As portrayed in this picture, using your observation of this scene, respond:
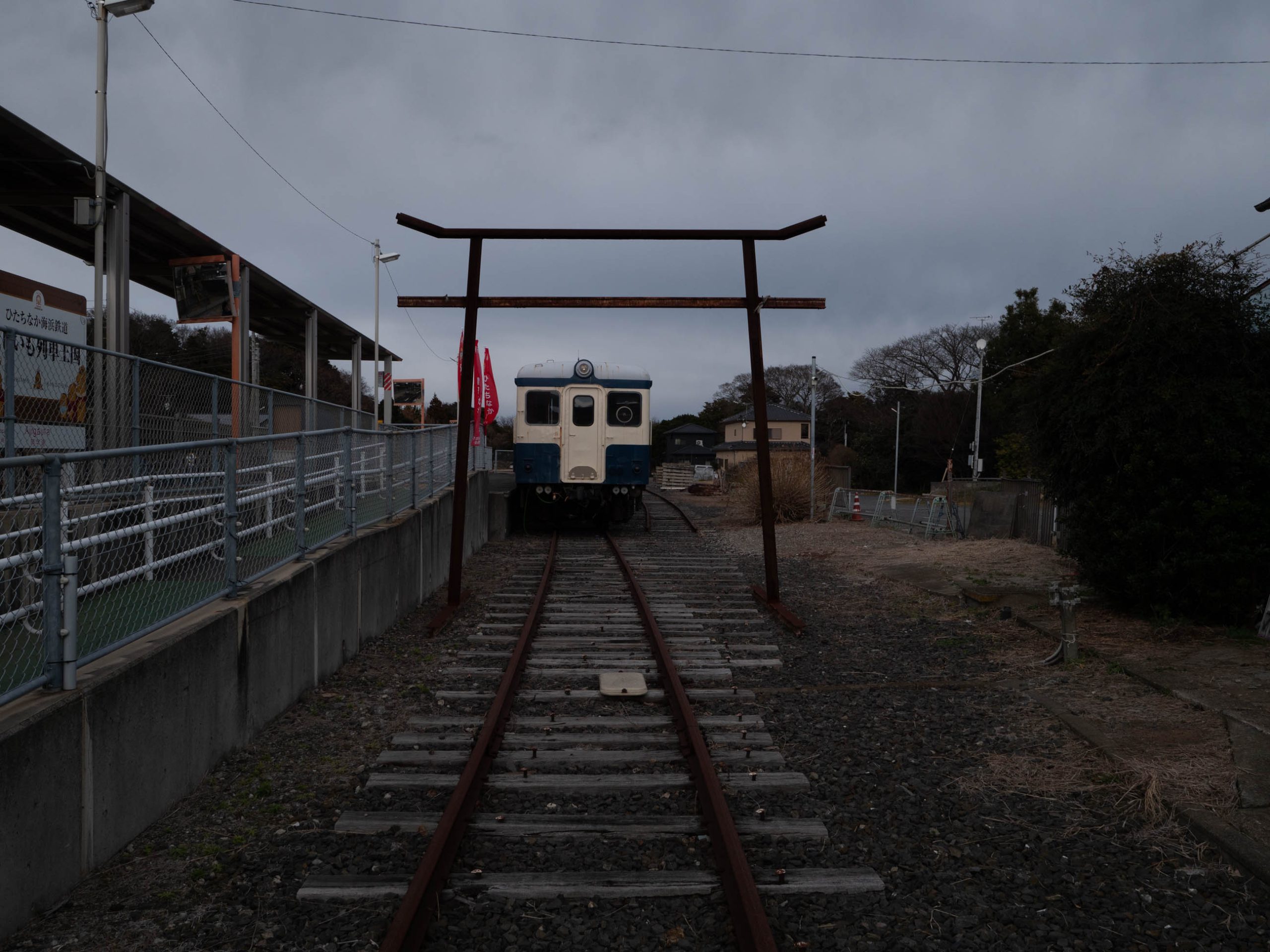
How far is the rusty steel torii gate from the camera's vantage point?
928cm

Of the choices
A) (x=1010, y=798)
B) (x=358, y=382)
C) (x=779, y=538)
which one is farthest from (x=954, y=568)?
(x=358, y=382)

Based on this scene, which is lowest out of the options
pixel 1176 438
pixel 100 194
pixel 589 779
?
pixel 589 779

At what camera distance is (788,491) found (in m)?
22.4

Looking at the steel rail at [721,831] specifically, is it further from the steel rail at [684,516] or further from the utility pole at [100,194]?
the steel rail at [684,516]

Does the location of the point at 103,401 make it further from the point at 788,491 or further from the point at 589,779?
the point at 788,491

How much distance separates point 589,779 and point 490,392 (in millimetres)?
16750

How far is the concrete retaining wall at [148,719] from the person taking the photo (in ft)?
10.4

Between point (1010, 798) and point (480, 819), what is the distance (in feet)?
8.43

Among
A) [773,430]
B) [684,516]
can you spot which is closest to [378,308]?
[684,516]

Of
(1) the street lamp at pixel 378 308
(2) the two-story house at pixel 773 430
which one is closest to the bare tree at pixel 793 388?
(2) the two-story house at pixel 773 430

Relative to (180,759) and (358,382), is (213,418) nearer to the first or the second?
(180,759)

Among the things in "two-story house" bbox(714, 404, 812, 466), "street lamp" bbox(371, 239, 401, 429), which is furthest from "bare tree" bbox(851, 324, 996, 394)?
"street lamp" bbox(371, 239, 401, 429)

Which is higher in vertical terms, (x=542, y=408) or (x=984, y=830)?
(x=542, y=408)

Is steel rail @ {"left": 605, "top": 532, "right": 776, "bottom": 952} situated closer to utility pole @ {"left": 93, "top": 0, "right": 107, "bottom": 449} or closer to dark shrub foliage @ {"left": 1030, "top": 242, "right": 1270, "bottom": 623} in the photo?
dark shrub foliage @ {"left": 1030, "top": 242, "right": 1270, "bottom": 623}
